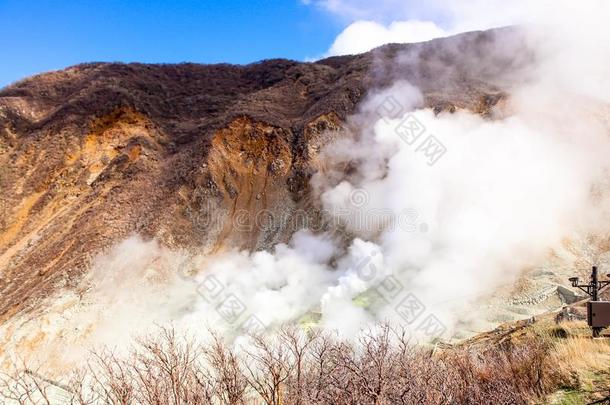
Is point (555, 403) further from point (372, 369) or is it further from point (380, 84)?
point (380, 84)

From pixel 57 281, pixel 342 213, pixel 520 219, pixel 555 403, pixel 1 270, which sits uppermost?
pixel 1 270

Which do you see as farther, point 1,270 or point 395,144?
point 395,144

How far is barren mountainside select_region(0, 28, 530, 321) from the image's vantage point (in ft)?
111

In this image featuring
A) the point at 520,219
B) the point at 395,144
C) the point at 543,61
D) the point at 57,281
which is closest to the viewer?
the point at 520,219

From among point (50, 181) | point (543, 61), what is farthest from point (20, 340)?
point (543, 61)

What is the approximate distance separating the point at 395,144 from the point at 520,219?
11687 mm

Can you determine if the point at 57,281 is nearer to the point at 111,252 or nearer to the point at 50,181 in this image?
the point at 111,252

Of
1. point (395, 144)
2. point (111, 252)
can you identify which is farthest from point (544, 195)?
point (111, 252)

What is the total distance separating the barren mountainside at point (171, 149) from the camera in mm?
33875

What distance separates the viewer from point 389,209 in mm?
31734

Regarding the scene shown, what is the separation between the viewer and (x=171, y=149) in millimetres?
43625

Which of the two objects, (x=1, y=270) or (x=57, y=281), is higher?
(x=1, y=270)

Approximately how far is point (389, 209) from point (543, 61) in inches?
777

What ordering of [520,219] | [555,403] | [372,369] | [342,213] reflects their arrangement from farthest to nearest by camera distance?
[342,213]
[520,219]
[372,369]
[555,403]
